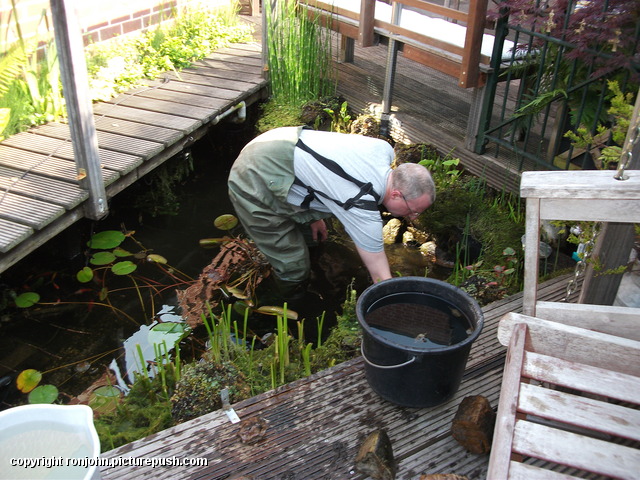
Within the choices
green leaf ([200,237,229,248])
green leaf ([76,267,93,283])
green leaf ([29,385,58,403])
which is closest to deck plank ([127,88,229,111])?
green leaf ([200,237,229,248])

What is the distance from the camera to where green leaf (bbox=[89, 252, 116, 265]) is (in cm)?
441

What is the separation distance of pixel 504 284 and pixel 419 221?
1119 mm

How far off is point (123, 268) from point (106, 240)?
0.41m

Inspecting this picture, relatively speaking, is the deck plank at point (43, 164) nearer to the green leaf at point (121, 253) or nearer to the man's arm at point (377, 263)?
the green leaf at point (121, 253)

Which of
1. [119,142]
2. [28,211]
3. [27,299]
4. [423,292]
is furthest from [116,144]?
[423,292]

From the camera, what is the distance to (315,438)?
243 centimetres

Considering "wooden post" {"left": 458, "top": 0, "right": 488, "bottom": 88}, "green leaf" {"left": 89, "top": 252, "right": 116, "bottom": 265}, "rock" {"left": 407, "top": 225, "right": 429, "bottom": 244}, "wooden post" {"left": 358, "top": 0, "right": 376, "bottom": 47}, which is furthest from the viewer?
"wooden post" {"left": 358, "top": 0, "right": 376, "bottom": 47}

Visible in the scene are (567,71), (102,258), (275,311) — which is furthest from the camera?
(102,258)

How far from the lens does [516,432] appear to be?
1897 millimetres

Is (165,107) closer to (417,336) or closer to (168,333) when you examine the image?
(168,333)

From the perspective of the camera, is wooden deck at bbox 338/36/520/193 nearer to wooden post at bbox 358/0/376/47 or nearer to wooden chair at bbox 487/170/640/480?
wooden post at bbox 358/0/376/47

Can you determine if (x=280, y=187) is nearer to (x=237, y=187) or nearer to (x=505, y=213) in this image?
(x=237, y=187)

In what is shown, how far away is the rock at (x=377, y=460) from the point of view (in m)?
2.24

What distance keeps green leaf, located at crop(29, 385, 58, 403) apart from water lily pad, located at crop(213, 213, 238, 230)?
6.59 feet
